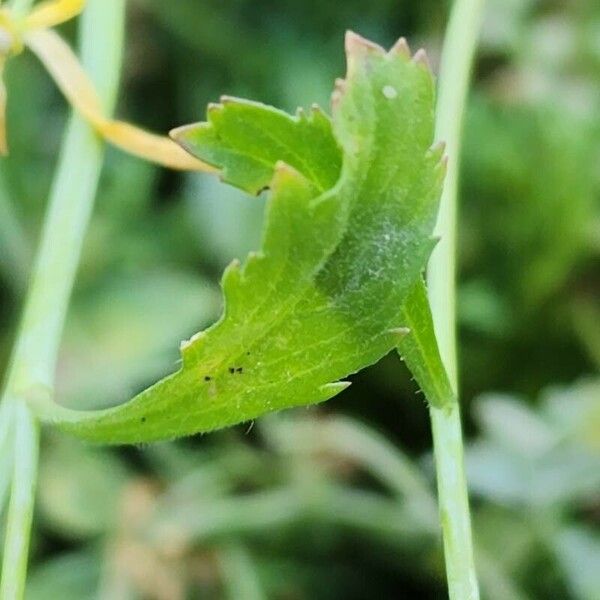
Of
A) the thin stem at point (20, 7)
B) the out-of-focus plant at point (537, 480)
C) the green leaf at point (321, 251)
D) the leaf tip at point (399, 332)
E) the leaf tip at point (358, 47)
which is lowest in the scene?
the leaf tip at point (399, 332)

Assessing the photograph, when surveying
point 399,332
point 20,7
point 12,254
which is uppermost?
point 12,254

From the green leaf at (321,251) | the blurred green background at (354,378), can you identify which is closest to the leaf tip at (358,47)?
the green leaf at (321,251)

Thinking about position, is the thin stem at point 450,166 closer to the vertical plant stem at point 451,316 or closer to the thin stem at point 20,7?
the vertical plant stem at point 451,316

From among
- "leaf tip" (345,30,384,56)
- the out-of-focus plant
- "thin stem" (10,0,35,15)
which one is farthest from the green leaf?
the out-of-focus plant

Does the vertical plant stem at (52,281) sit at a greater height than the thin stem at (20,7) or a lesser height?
lesser

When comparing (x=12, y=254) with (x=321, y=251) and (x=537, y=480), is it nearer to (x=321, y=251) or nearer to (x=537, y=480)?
(x=537, y=480)

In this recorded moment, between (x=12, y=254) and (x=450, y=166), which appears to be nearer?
(x=450, y=166)

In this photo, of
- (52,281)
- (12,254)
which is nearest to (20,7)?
(52,281)

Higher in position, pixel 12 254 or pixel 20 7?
pixel 12 254
